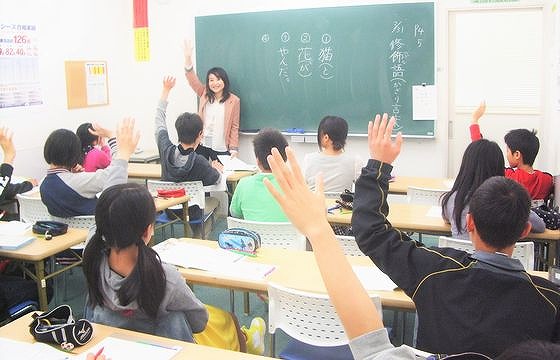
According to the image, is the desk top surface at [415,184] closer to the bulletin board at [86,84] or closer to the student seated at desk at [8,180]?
the student seated at desk at [8,180]

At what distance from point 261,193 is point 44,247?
1.32m

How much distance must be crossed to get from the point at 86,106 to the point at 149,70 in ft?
3.49

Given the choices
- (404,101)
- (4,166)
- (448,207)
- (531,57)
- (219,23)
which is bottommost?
(448,207)

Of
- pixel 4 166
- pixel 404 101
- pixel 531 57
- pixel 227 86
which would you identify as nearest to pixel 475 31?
pixel 531 57

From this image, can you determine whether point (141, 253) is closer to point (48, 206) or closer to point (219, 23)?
point (48, 206)

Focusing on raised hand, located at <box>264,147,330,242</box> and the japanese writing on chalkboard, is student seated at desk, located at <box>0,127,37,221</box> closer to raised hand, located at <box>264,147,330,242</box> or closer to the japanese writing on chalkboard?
raised hand, located at <box>264,147,330,242</box>

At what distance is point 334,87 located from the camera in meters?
6.09

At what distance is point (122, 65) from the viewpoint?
6.89 metres

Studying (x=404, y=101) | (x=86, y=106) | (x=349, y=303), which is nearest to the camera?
(x=349, y=303)

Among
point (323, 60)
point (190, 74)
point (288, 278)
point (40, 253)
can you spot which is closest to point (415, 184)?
point (323, 60)

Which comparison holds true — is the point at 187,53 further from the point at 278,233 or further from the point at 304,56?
the point at 278,233

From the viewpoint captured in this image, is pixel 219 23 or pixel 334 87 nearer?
pixel 334 87

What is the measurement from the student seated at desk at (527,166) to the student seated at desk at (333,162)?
114cm

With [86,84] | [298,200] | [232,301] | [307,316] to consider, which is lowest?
[232,301]
